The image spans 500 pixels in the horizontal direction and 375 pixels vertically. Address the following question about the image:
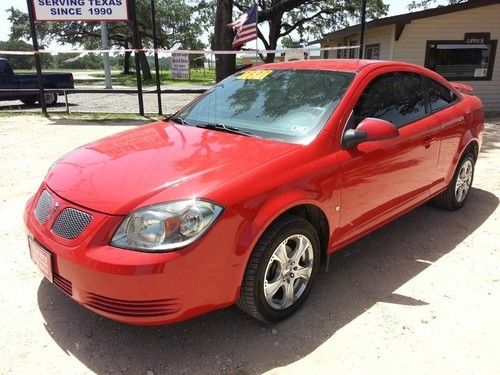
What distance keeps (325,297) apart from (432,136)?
5.83 feet

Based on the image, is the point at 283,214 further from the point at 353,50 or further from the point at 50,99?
the point at 353,50

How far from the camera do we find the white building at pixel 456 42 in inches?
515

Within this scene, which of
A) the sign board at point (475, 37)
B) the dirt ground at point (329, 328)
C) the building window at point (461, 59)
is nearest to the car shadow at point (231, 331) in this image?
the dirt ground at point (329, 328)

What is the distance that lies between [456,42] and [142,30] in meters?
30.0

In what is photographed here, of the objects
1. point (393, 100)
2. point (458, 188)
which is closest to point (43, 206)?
point (393, 100)

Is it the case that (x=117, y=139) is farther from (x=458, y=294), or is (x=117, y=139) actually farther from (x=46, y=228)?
(x=458, y=294)

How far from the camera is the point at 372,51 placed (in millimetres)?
15133

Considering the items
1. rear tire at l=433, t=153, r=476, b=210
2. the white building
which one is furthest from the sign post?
rear tire at l=433, t=153, r=476, b=210

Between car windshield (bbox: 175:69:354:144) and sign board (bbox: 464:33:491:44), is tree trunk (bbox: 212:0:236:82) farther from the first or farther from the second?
car windshield (bbox: 175:69:354:144)

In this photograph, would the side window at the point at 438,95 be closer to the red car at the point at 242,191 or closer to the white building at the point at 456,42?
the red car at the point at 242,191

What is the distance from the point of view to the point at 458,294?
11.1 ft

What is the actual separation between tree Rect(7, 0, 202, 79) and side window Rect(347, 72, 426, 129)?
35495 mm

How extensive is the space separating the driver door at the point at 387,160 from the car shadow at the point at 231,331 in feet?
1.36

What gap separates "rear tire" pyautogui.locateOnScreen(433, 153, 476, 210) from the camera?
481 cm
